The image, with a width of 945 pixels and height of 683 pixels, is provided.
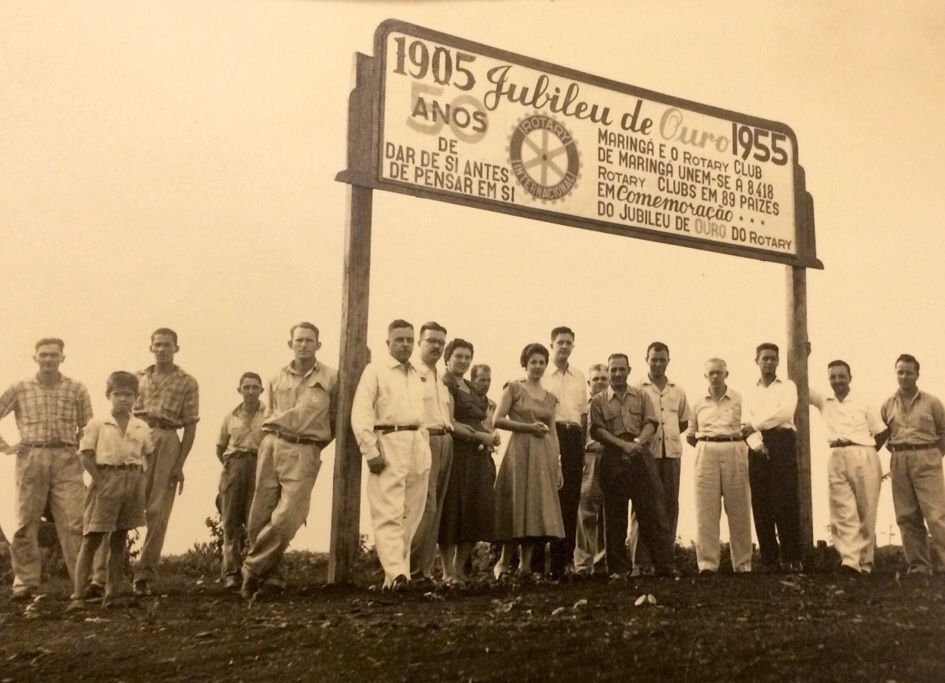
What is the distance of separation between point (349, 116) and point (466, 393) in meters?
1.83

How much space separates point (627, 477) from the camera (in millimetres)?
6699

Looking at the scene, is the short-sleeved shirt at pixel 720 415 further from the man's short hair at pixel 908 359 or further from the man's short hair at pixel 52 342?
the man's short hair at pixel 52 342

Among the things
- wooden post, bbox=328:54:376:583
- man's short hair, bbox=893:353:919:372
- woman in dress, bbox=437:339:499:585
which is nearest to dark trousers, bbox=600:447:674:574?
Result: woman in dress, bbox=437:339:499:585

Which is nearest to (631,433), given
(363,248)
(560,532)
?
(560,532)

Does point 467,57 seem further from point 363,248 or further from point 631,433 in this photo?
point 631,433

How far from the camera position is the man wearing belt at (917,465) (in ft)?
23.1

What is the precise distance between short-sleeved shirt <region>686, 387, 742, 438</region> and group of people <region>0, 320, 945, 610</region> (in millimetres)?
14

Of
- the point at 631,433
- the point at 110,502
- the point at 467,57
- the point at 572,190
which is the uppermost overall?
the point at 467,57

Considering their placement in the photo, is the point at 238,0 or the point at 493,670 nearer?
the point at 493,670

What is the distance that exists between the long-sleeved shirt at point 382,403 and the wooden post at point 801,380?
3268mm

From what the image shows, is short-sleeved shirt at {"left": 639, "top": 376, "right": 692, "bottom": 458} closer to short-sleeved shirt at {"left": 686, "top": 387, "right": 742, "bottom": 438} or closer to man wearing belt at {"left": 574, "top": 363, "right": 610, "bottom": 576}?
short-sleeved shirt at {"left": 686, "top": 387, "right": 742, "bottom": 438}

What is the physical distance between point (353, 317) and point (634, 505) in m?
2.31

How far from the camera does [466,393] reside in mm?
6379

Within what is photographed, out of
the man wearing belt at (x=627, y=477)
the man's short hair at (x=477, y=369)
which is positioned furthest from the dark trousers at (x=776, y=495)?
the man's short hair at (x=477, y=369)
